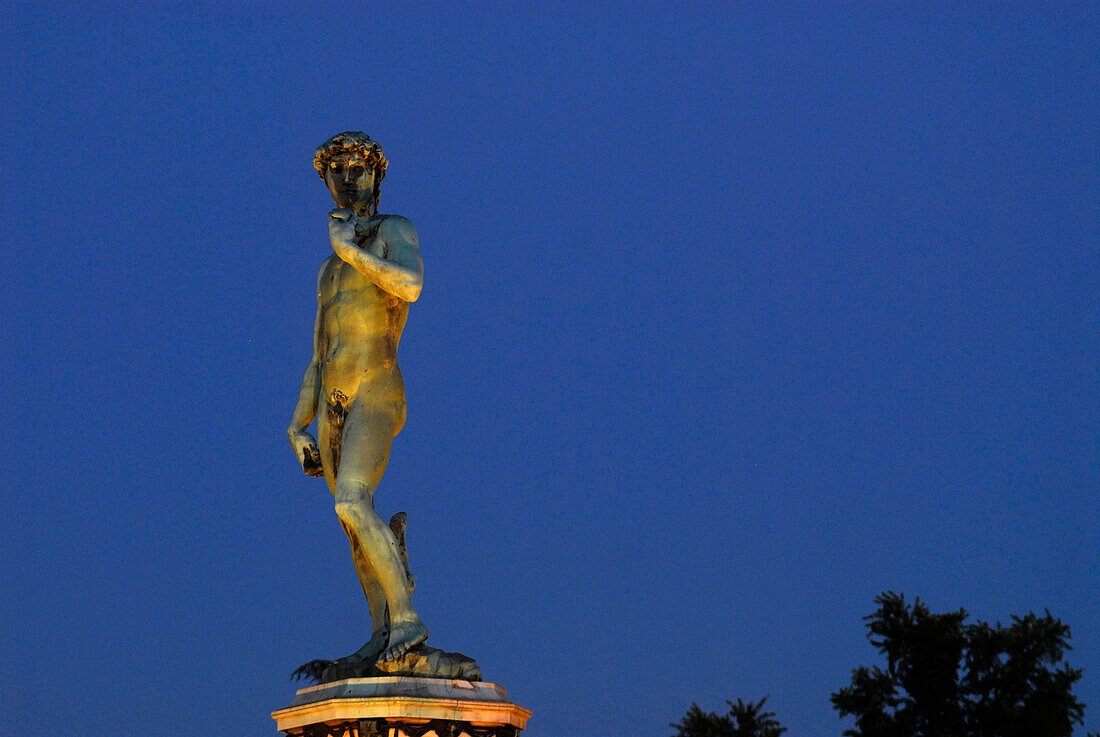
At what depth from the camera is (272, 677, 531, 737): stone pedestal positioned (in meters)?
9.35

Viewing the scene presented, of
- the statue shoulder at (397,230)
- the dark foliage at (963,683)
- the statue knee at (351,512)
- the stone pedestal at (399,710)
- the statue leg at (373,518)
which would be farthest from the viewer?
the dark foliage at (963,683)

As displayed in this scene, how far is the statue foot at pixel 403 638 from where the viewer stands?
377 inches

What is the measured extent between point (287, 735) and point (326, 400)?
2.35 m

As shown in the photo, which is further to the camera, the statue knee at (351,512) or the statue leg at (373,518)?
the statue knee at (351,512)

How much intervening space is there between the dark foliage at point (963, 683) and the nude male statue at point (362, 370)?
513 inches

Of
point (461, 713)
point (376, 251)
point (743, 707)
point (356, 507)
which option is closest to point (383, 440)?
point (356, 507)

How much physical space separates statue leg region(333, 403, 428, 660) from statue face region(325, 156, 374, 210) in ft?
4.98

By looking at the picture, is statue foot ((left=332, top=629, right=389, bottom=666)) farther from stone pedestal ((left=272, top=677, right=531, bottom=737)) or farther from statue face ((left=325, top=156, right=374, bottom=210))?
statue face ((left=325, top=156, right=374, bottom=210))

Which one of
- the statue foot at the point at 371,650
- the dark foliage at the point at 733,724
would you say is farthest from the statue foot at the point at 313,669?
the dark foliage at the point at 733,724

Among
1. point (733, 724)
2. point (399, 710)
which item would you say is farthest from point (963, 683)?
point (399, 710)

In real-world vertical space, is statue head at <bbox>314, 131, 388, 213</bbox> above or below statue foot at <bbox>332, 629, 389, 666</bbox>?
above

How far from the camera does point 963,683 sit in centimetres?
2169

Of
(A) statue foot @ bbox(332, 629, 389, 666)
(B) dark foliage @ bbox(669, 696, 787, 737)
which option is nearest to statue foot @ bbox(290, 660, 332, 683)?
(A) statue foot @ bbox(332, 629, 389, 666)

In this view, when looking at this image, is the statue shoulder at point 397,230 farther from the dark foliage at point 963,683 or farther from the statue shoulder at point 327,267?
the dark foliage at point 963,683
